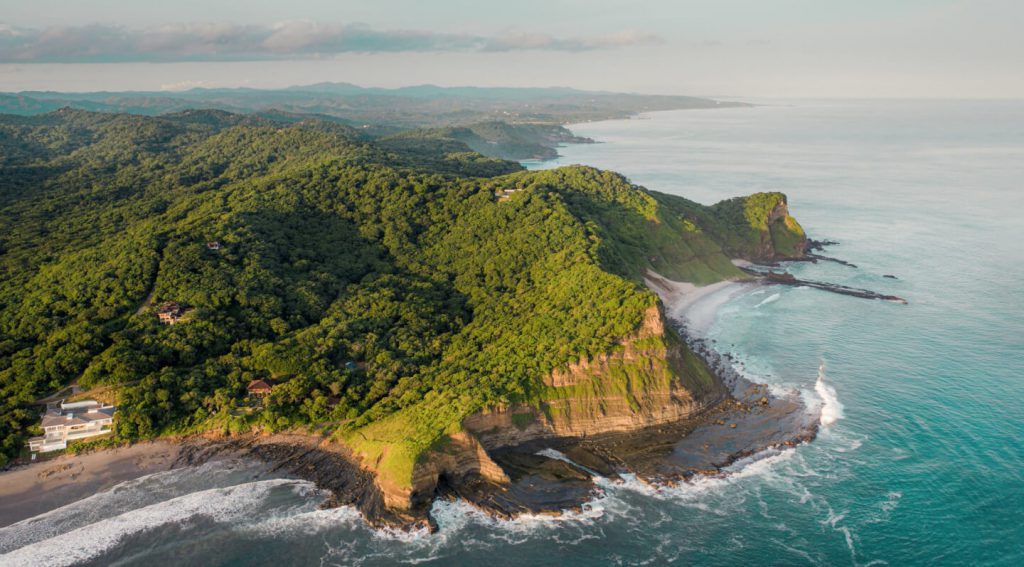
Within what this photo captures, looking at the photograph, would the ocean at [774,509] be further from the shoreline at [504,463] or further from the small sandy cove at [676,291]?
the small sandy cove at [676,291]

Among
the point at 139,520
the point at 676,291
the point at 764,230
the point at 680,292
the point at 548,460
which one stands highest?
the point at 764,230

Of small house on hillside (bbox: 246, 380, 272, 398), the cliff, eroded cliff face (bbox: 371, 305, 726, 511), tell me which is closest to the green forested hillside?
small house on hillside (bbox: 246, 380, 272, 398)

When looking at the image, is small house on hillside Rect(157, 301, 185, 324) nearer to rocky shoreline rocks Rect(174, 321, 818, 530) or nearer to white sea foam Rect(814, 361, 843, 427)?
rocky shoreline rocks Rect(174, 321, 818, 530)

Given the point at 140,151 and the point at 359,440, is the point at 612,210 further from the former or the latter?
the point at 140,151

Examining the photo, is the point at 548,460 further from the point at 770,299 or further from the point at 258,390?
the point at 770,299

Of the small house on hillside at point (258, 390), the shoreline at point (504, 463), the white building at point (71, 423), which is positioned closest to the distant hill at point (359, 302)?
the small house on hillside at point (258, 390)

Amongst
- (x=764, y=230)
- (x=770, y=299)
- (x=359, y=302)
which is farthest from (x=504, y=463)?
(x=764, y=230)
